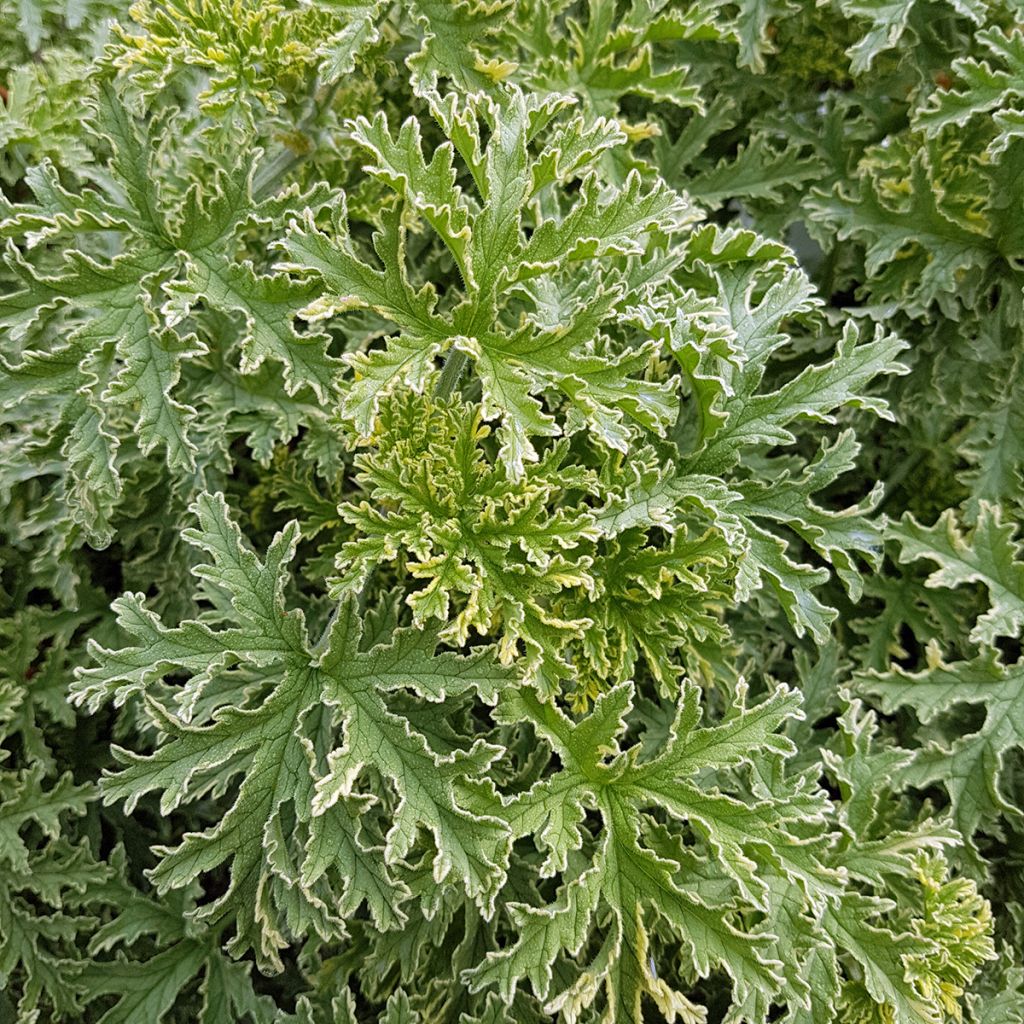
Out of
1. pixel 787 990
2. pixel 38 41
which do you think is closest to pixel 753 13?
pixel 38 41

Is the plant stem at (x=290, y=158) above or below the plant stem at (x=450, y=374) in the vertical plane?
above

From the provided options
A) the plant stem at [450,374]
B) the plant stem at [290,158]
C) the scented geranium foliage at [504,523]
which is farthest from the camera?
the plant stem at [290,158]

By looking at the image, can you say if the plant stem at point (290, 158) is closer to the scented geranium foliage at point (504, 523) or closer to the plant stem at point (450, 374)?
the scented geranium foliage at point (504, 523)

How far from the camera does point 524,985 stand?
65.4 inches

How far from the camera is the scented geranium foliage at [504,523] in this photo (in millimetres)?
1320

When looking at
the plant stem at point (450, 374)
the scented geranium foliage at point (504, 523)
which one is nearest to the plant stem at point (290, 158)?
the scented geranium foliage at point (504, 523)

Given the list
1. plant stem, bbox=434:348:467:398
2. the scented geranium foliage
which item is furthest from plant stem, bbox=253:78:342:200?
plant stem, bbox=434:348:467:398

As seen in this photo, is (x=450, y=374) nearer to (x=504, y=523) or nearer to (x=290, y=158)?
(x=504, y=523)

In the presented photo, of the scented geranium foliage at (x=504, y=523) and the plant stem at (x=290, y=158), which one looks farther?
the plant stem at (x=290, y=158)

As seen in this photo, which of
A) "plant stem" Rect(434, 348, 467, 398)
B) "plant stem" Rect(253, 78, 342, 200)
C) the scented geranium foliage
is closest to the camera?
the scented geranium foliage

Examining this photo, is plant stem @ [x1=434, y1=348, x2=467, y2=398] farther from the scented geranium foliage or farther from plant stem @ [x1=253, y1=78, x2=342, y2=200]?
plant stem @ [x1=253, y1=78, x2=342, y2=200]

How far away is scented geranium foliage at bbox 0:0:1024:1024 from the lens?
132cm

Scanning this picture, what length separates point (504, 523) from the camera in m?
1.31

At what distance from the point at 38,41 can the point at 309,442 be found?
106 cm
